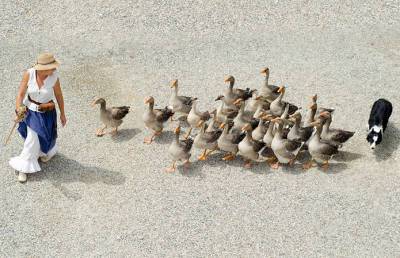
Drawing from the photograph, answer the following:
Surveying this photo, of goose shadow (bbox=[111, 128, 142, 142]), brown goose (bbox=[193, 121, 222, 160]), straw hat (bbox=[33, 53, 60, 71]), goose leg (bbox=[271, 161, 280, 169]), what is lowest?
goose shadow (bbox=[111, 128, 142, 142])

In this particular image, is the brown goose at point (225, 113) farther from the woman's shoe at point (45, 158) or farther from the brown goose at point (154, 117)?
the woman's shoe at point (45, 158)

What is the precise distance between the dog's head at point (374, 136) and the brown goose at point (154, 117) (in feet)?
13.9

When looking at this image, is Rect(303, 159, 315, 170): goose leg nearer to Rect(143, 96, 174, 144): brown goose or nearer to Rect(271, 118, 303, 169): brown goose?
Rect(271, 118, 303, 169): brown goose

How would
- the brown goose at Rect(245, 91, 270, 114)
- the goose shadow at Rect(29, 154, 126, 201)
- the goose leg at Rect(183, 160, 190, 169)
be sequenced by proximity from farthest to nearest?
the brown goose at Rect(245, 91, 270, 114)
the goose leg at Rect(183, 160, 190, 169)
the goose shadow at Rect(29, 154, 126, 201)

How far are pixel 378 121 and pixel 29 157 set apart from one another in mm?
7040

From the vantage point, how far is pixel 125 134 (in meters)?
12.3

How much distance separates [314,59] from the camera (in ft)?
47.6

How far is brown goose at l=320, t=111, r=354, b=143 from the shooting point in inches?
445

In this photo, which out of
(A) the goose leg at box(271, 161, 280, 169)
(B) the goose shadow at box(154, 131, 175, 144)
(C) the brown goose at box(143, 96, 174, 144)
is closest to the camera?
(A) the goose leg at box(271, 161, 280, 169)

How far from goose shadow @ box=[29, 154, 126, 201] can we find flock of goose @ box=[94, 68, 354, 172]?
112 cm

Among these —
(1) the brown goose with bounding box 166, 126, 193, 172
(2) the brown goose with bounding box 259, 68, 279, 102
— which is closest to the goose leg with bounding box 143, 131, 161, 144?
(1) the brown goose with bounding box 166, 126, 193, 172

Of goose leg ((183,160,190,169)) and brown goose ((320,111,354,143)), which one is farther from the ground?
brown goose ((320,111,354,143))

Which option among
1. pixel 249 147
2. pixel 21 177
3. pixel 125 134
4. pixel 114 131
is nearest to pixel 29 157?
pixel 21 177

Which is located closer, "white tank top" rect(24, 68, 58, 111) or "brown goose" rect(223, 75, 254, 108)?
"white tank top" rect(24, 68, 58, 111)
